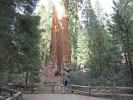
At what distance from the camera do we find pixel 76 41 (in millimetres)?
40625

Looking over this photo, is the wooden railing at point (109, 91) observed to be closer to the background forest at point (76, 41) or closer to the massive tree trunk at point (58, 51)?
the background forest at point (76, 41)

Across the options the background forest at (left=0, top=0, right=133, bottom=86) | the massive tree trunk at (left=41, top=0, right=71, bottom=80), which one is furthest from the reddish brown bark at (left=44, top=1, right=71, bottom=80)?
the background forest at (left=0, top=0, right=133, bottom=86)

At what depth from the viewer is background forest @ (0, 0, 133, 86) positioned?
45.8 ft

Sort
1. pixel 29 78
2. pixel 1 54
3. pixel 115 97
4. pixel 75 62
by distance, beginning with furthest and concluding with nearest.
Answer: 1. pixel 75 62
2. pixel 29 78
3. pixel 115 97
4. pixel 1 54

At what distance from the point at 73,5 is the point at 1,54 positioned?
106 ft

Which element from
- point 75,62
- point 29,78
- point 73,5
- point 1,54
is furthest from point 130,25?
point 73,5

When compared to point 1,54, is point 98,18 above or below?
above

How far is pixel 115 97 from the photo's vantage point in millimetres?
18734

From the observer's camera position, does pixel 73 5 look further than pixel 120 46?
Yes

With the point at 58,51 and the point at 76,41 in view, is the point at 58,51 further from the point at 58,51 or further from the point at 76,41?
the point at 76,41

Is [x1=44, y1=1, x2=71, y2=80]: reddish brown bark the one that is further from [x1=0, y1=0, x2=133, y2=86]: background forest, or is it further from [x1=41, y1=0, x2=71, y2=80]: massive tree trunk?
[x1=0, y1=0, x2=133, y2=86]: background forest

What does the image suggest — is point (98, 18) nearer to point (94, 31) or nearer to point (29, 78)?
point (94, 31)

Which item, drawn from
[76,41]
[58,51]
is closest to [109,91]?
[76,41]

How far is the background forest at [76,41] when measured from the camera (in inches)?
549
